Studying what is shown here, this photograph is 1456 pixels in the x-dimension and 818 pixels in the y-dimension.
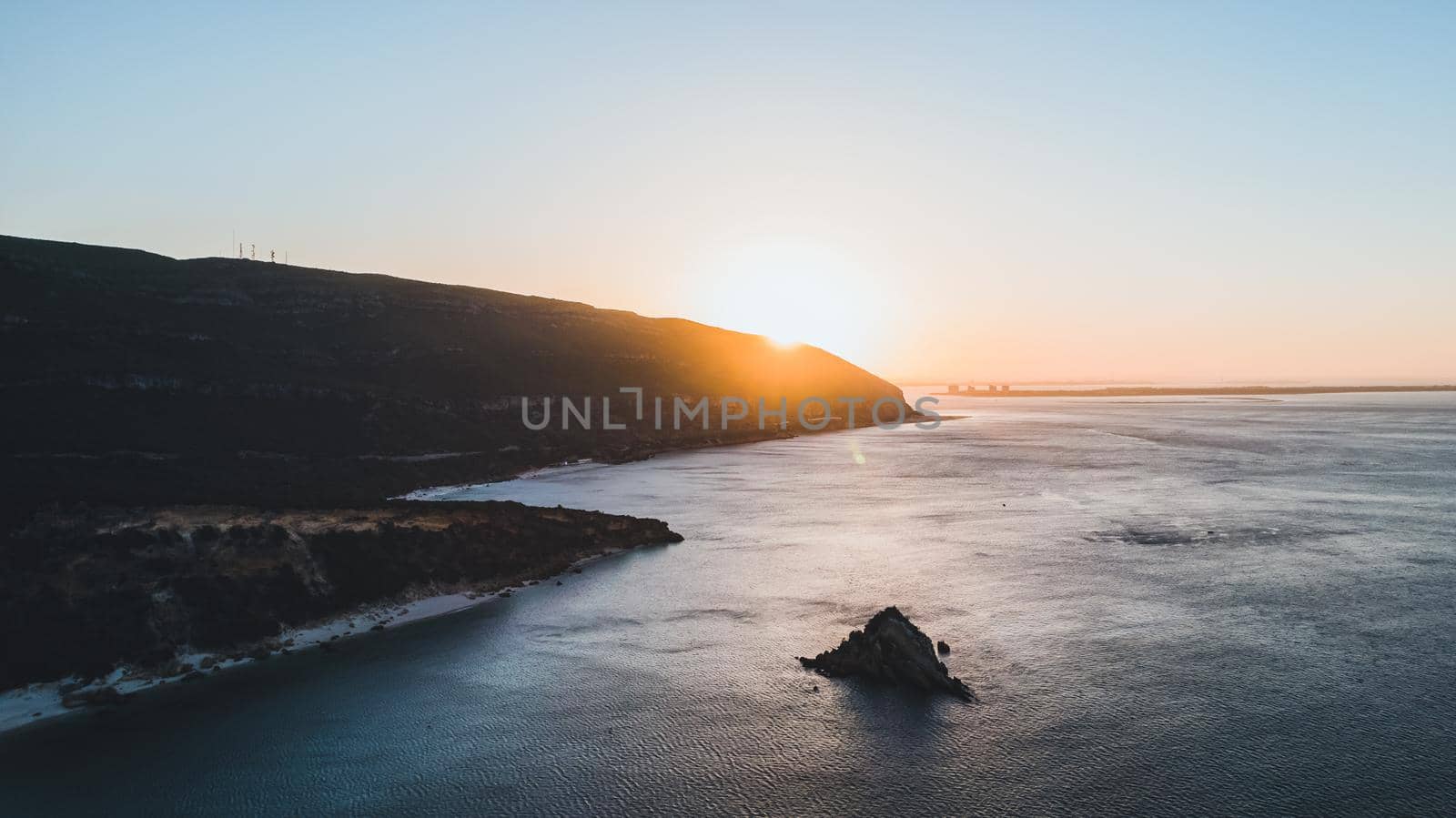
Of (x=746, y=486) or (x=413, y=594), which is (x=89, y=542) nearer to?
(x=413, y=594)

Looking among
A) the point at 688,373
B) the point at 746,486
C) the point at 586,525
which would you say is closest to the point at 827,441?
the point at 688,373

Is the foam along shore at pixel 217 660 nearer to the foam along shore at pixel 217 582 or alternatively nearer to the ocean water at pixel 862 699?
the foam along shore at pixel 217 582

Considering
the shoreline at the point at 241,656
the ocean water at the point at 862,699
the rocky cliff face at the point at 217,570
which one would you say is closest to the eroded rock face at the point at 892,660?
the ocean water at the point at 862,699

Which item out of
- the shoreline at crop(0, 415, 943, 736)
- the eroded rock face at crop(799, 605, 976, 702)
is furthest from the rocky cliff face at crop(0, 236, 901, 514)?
the eroded rock face at crop(799, 605, 976, 702)

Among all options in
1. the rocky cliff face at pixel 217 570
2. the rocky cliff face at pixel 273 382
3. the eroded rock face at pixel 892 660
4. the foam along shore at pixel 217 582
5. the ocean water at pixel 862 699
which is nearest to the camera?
the ocean water at pixel 862 699

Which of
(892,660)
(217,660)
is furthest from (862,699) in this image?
(217,660)
